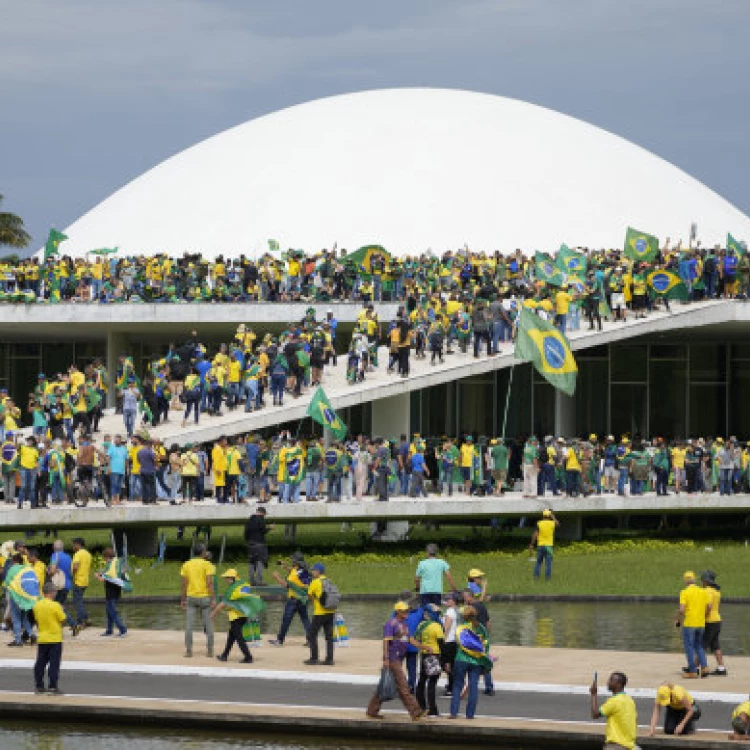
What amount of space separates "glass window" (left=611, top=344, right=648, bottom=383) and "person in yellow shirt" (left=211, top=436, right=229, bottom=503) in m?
18.3

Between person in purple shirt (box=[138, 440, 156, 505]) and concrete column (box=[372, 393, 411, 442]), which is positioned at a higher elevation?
concrete column (box=[372, 393, 411, 442])

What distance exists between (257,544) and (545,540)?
454 cm

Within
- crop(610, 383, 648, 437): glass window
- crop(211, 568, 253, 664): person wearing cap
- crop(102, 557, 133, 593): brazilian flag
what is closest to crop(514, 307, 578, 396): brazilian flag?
crop(102, 557, 133, 593): brazilian flag

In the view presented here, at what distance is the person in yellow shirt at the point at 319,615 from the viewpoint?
2038 cm

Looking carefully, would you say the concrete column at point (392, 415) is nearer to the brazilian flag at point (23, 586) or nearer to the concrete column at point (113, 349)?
the concrete column at point (113, 349)

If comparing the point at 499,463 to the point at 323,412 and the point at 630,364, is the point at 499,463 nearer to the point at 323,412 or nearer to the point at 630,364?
the point at 323,412

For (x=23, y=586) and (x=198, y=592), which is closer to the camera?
(x=23, y=586)

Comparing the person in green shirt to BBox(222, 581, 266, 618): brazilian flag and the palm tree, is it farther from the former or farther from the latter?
the palm tree

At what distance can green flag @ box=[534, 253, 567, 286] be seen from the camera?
40.1 meters

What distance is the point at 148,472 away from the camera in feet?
101

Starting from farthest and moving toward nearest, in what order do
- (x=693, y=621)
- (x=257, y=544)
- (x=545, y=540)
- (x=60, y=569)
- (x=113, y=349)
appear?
(x=113, y=349)
(x=545, y=540)
(x=257, y=544)
(x=60, y=569)
(x=693, y=621)

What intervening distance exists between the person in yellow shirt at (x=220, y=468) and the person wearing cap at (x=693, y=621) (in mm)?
13024

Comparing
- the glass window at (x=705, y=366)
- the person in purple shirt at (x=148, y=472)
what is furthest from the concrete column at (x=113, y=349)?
the person in purple shirt at (x=148, y=472)

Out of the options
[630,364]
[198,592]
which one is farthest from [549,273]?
[198,592]
